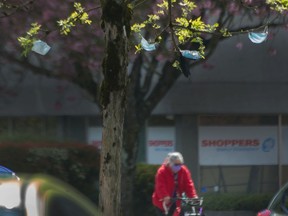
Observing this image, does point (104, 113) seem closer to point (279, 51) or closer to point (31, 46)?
point (31, 46)

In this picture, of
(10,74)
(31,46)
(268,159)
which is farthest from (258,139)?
(31,46)

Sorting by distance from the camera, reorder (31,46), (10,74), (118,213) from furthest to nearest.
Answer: (10,74) < (31,46) < (118,213)

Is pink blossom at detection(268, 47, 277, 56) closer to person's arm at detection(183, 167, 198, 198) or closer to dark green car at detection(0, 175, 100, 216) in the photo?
person's arm at detection(183, 167, 198, 198)

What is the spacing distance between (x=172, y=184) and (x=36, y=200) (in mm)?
5963

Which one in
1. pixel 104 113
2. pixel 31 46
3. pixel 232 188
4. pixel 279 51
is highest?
pixel 279 51

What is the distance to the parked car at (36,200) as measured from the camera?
11.8 feet

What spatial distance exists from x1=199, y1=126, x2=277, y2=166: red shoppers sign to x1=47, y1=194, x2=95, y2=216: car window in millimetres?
11399

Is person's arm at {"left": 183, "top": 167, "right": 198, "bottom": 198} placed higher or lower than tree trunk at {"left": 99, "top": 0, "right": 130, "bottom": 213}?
lower

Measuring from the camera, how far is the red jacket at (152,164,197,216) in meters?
9.38

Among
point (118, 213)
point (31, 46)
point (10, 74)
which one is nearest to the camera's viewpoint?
point (118, 213)

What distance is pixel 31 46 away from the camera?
22.7ft

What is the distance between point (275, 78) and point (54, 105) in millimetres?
5048

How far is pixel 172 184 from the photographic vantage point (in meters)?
9.49

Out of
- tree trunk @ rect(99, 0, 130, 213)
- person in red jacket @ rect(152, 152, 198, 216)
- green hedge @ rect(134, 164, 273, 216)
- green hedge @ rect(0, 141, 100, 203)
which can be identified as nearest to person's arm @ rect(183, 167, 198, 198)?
person in red jacket @ rect(152, 152, 198, 216)
